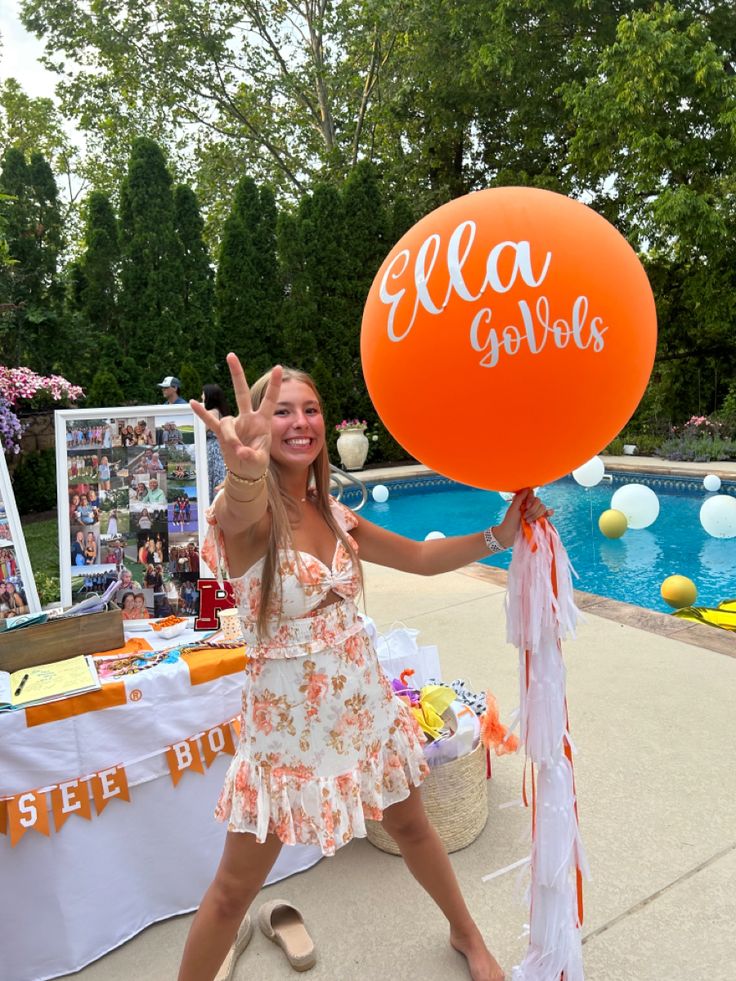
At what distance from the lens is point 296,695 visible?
1.29 metres

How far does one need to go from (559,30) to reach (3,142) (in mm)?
13265

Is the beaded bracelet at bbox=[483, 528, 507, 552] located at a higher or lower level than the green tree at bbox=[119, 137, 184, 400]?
lower

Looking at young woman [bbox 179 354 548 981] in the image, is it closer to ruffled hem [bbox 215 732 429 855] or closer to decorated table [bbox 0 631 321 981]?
ruffled hem [bbox 215 732 429 855]

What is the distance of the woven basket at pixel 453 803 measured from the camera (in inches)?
74.9

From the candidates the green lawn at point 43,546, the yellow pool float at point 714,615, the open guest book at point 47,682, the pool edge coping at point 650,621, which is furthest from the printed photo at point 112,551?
the yellow pool float at point 714,615

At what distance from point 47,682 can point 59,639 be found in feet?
0.62

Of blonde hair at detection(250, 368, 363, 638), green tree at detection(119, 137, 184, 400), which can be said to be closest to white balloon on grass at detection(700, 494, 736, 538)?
blonde hair at detection(250, 368, 363, 638)

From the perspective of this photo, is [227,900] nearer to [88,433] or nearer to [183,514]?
[183,514]

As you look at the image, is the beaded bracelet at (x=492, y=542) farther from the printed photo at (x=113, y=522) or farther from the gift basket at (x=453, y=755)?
the printed photo at (x=113, y=522)

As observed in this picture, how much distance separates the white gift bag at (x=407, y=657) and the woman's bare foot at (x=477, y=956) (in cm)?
81

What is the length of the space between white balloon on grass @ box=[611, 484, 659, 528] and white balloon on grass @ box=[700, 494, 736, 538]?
0.47 metres

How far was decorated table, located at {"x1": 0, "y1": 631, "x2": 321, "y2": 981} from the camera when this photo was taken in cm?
153

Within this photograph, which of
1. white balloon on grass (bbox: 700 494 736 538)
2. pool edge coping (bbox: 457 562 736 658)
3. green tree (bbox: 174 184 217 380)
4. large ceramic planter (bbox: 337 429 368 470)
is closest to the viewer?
pool edge coping (bbox: 457 562 736 658)

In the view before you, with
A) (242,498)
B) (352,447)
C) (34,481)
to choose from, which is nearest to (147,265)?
(34,481)
